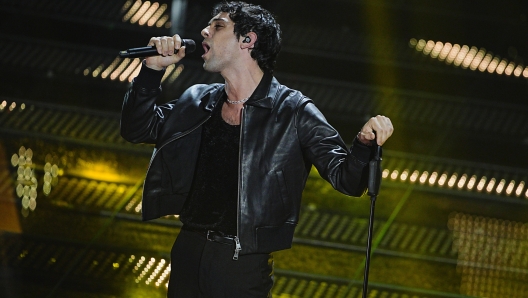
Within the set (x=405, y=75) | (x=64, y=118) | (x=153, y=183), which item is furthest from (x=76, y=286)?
(x=405, y=75)

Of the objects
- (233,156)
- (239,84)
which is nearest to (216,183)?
(233,156)

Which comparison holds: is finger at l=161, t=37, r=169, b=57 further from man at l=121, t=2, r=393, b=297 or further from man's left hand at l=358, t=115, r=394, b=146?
man's left hand at l=358, t=115, r=394, b=146

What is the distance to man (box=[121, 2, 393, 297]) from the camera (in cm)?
232

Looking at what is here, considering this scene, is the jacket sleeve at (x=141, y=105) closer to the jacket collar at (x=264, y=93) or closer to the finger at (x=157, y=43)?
the finger at (x=157, y=43)

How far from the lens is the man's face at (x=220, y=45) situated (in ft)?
8.14

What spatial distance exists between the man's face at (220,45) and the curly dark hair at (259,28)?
2 cm

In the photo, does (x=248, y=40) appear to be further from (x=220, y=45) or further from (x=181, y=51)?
(x=181, y=51)

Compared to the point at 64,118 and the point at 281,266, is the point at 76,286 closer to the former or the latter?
the point at 281,266

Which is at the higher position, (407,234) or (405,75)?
(405,75)

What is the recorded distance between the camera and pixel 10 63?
573 centimetres

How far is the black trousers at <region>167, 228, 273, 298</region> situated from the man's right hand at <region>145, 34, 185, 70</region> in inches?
18.6

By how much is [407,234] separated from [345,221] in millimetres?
311

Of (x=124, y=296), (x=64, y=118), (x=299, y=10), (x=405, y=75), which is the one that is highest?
(x=299, y=10)

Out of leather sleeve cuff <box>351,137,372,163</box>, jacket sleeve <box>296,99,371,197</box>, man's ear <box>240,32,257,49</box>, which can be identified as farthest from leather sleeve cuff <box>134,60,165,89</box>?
leather sleeve cuff <box>351,137,372,163</box>
